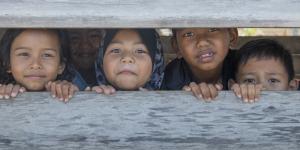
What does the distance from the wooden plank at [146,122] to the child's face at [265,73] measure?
30.1 inches

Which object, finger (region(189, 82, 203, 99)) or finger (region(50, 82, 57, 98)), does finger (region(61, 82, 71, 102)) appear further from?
finger (region(189, 82, 203, 99))

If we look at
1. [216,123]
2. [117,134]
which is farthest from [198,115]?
[117,134]

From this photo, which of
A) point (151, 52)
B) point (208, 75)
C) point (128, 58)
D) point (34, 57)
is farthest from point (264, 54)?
point (34, 57)

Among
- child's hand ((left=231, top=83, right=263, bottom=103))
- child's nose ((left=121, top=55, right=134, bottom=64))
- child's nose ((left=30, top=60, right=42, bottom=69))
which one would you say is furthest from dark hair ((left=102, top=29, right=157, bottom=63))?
child's hand ((left=231, top=83, right=263, bottom=103))

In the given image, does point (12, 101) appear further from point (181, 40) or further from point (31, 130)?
point (181, 40)

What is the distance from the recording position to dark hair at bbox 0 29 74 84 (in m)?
2.38

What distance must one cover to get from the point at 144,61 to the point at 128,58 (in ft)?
0.27

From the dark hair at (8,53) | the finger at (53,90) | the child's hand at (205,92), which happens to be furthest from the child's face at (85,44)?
the child's hand at (205,92)

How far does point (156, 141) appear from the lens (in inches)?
68.8

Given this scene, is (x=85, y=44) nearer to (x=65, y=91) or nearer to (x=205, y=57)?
(x=205, y=57)

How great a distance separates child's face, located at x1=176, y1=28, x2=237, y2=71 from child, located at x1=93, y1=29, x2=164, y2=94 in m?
0.15

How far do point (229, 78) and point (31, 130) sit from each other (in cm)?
118

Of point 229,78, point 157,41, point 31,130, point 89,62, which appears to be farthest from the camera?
point 89,62

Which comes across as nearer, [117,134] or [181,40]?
[117,134]
